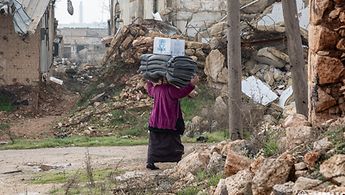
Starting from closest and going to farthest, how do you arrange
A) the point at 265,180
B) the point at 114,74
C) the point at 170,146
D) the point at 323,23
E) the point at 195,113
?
the point at 265,180
the point at 323,23
the point at 170,146
the point at 195,113
the point at 114,74

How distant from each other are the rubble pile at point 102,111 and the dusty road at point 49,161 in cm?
304

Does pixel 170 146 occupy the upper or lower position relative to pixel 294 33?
lower

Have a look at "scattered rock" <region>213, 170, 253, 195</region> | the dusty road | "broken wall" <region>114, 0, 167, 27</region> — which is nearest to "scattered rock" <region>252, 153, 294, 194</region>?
"scattered rock" <region>213, 170, 253, 195</region>

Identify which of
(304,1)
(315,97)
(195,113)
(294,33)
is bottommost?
(195,113)

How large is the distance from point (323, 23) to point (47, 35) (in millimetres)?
16383

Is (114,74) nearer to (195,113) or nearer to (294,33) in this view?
(195,113)

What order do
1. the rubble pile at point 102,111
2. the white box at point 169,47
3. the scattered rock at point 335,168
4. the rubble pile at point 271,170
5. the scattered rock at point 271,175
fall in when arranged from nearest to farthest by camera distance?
the scattered rock at point 335,168, the rubble pile at point 271,170, the scattered rock at point 271,175, the white box at point 169,47, the rubble pile at point 102,111

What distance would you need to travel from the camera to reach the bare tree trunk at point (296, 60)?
8609 millimetres

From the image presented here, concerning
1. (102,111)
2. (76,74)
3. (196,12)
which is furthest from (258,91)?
(76,74)

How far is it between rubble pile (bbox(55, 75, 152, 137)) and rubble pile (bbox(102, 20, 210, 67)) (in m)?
0.82

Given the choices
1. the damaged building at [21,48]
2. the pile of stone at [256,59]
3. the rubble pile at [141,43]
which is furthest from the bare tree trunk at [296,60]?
the damaged building at [21,48]

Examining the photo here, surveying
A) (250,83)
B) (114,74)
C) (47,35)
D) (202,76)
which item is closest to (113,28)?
(47,35)

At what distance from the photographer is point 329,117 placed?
621 centimetres

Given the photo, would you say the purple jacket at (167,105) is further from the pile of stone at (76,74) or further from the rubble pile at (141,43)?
the pile of stone at (76,74)
